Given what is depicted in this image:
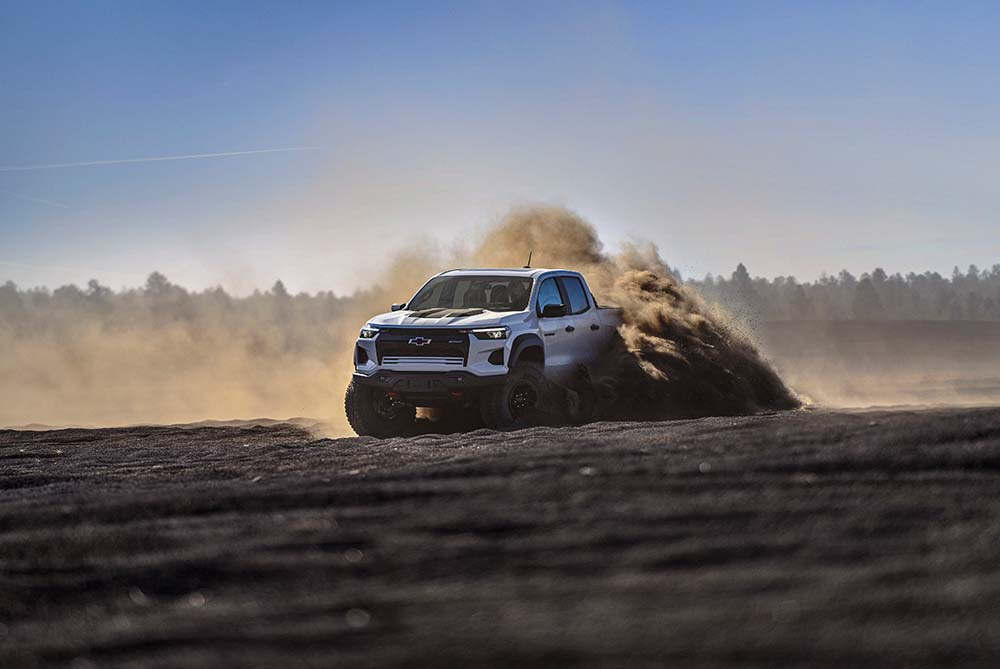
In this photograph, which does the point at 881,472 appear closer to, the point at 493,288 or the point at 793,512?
the point at 793,512

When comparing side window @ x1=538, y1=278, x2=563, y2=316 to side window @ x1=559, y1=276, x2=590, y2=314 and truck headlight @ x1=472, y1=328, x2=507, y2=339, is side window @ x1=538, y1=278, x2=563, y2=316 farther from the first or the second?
truck headlight @ x1=472, y1=328, x2=507, y2=339

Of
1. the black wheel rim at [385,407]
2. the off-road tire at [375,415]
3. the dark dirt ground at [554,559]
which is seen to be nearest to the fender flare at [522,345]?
the off-road tire at [375,415]

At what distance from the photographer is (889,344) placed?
201 feet

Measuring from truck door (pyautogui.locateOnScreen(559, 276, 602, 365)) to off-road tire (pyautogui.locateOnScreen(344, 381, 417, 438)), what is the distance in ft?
7.92

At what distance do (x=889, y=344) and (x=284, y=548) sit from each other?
59.5m

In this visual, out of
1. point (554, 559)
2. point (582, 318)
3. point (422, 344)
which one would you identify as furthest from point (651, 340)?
point (554, 559)

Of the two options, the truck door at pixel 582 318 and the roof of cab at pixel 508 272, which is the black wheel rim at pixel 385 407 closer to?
the roof of cab at pixel 508 272

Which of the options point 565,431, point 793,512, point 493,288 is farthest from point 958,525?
point 493,288

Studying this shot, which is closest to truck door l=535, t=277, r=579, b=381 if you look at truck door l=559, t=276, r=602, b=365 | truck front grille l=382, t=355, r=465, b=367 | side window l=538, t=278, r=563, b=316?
side window l=538, t=278, r=563, b=316

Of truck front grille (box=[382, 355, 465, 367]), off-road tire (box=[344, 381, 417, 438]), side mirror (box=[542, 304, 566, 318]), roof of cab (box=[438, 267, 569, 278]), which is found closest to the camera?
truck front grille (box=[382, 355, 465, 367])

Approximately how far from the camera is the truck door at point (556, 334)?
14.8m

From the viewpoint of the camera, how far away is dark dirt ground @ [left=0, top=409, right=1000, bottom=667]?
406cm

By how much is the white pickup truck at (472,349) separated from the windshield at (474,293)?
0.01 m

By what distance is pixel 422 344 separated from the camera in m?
14.1
